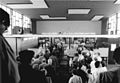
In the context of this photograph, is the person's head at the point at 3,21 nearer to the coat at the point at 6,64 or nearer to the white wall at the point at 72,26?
the coat at the point at 6,64

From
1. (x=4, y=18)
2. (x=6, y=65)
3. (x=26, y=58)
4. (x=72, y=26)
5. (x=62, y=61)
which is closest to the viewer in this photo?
(x=6, y=65)

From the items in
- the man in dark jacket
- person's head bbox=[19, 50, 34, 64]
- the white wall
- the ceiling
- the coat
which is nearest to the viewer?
the coat

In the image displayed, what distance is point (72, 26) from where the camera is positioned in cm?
1310

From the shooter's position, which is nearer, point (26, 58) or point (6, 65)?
point (6, 65)

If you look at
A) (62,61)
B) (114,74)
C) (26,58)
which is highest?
(26,58)

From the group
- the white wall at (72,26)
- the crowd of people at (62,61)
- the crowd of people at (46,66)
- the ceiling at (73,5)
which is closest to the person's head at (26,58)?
the crowd of people at (46,66)

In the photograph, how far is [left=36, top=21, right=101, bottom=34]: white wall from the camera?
13023 mm

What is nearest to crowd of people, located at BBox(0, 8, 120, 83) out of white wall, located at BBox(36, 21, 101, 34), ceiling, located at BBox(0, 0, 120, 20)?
ceiling, located at BBox(0, 0, 120, 20)

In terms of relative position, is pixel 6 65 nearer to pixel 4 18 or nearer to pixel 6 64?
pixel 6 64

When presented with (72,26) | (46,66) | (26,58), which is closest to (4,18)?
(26,58)

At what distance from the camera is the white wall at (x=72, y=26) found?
42.7ft

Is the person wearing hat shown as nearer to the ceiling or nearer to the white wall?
the ceiling

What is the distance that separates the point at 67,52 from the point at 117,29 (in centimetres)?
725

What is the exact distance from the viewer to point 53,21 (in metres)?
13.2
